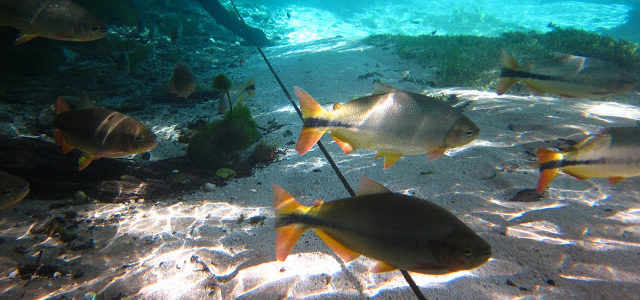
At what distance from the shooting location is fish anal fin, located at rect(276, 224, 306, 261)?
1.49m

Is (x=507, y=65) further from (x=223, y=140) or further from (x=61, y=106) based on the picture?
(x=61, y=106)

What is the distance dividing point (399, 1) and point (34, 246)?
2153 inches

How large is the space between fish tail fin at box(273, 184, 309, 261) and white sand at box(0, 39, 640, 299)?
871 mm

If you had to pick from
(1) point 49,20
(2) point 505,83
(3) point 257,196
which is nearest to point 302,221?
(3) point 257,196

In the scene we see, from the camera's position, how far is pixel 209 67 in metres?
11.2

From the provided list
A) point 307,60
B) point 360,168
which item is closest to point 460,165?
point 360,168

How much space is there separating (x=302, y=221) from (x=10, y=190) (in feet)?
8.90

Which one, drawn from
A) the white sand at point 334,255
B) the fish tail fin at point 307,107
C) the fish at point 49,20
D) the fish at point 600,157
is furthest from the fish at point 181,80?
the fish at point 600,157

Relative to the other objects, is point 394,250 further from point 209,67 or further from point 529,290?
point 209,67

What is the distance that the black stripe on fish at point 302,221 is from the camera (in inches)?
55.7

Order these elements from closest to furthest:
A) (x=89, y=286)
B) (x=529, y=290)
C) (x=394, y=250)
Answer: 1. (x=394, y=250)
2. (x=529, y=290)
3. (x=89, y=286)

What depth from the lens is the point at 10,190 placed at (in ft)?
7.29

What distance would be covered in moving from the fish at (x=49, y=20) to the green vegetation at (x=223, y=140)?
235 centimetres

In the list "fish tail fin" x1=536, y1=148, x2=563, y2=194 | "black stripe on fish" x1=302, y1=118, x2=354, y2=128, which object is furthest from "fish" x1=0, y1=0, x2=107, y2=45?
"fish tail fin" x1=536, y1=148, x2=563, y2=194
